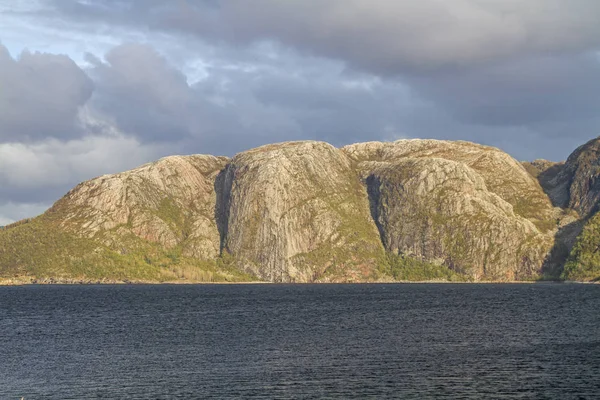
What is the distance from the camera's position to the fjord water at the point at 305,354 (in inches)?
3088

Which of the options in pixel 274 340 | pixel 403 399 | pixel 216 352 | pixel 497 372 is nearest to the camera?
pixel 403 399

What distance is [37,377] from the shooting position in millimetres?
87000

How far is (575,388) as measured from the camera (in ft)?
252

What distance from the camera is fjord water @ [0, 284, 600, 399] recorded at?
78438 millimetres

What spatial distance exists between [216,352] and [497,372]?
39261 mm

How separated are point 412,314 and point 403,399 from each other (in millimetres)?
90191

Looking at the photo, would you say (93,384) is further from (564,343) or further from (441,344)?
(564,343)

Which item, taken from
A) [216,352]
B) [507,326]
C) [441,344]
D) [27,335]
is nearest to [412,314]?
[507,326]

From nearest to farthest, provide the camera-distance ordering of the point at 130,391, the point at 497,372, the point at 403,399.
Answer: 1. the point at 403,399
2. the point at 130,391
3. the point at 497,372

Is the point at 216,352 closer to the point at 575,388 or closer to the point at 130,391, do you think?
the point at 130,391

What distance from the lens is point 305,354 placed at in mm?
101875

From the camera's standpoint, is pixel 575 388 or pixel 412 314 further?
pixel 412 314

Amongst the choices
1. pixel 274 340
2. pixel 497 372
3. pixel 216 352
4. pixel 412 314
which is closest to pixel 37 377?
pixel 216 352

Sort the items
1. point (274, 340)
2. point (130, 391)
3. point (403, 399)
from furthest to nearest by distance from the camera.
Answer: point (274, 340) → point (130, 391) → point (403, 399)
